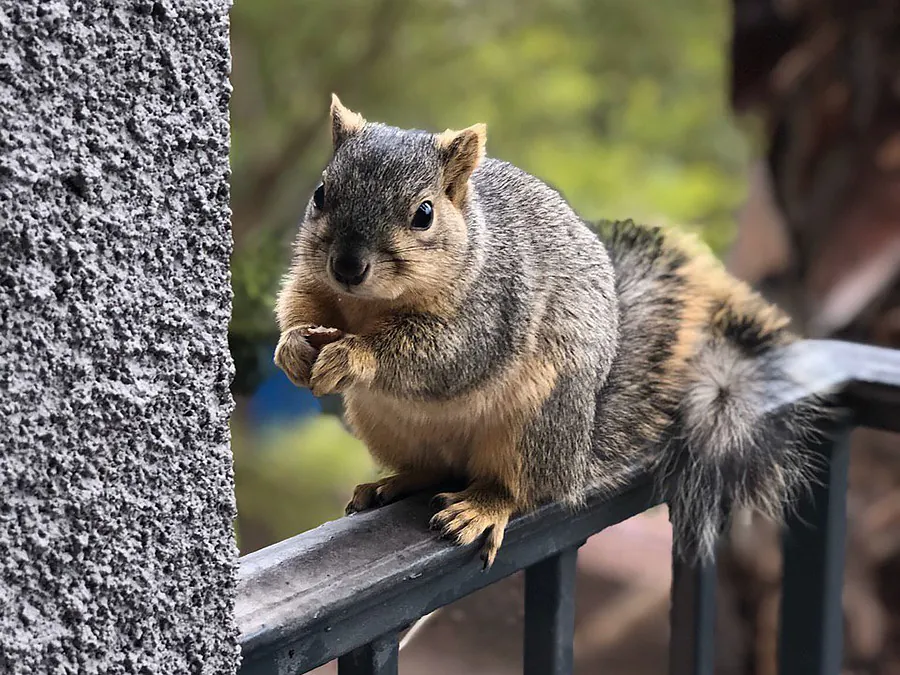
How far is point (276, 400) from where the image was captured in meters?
1.18

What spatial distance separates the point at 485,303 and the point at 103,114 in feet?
1.74

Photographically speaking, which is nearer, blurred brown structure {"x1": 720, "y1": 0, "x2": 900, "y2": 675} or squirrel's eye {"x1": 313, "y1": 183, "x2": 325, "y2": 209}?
squirrel's eye {"x1": 313, "y1": 183, "x2": 325, "y2": 209}

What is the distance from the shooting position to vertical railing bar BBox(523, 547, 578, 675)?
937 mm

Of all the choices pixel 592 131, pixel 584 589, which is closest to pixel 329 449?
pixel 584 589

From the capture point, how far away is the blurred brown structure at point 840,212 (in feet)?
6.82

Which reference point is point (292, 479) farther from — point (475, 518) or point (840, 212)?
point (840, 212)

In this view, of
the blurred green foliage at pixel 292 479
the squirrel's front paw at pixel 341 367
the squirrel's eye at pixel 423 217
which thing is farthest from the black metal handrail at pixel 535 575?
the blurred green foliage at pixel 292 479

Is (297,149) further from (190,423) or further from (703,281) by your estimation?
(190,423)

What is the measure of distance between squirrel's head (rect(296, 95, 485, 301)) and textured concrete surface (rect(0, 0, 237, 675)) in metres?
0.28

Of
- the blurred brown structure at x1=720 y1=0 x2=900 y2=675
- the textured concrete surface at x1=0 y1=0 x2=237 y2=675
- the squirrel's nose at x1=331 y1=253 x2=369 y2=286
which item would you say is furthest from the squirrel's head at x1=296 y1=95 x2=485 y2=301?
the blurred brown structure at x1=720 y1=0 x2=900 y2=675

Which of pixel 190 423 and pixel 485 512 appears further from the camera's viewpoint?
pixel 485 512

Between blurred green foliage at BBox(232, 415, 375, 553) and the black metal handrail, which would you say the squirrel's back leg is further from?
blurred green foliage at BBox(232, 415, 375, 553)

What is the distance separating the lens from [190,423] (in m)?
0.58

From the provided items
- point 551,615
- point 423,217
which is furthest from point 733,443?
point 423,217
